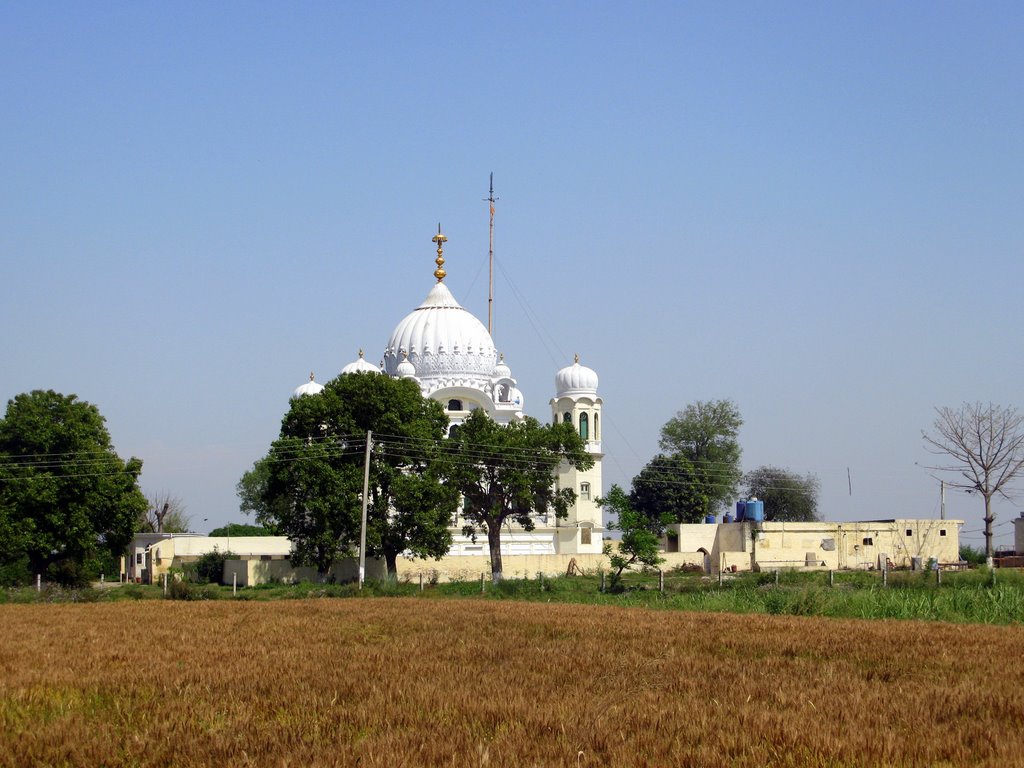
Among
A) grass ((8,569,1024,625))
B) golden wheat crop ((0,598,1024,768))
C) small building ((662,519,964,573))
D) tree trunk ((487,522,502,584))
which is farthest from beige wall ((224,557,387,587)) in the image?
golden wheat crop ((0,598,1024,768))

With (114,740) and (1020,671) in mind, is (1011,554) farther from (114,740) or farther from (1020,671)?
(114,740)

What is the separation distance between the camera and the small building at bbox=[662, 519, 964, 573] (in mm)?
57375

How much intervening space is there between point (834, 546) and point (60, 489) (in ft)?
114

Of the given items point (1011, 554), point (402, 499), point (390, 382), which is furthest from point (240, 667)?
point (1011, 554)

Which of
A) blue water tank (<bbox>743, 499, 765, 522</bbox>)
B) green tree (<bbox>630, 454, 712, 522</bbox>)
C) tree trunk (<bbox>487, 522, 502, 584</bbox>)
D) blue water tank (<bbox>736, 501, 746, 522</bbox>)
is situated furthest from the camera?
green tree (<bbox>630, 454, 712, 522</bbox>)

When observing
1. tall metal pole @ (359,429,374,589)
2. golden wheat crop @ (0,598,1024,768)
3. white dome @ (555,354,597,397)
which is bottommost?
golden wheat crop @ (0,598,1024,768)

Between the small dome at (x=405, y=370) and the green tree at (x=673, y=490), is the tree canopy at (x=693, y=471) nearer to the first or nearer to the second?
the green tree at (x=673, y=490)

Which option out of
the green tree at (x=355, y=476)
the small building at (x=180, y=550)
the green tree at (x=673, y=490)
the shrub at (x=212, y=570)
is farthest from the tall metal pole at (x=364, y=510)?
the green tree at (x=673, y=490)

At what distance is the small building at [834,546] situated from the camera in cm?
5738

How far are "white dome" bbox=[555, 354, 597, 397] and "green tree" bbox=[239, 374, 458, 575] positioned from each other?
17595 mm

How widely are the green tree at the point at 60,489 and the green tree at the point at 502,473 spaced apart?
44.0ft

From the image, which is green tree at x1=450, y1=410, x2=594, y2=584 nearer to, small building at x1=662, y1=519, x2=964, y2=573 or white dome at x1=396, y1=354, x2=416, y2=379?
small building at x1=662, y1=519, x2=964, y2=573

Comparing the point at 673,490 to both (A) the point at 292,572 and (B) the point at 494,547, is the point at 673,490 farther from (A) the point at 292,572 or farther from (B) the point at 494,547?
(A) the point at 292,572

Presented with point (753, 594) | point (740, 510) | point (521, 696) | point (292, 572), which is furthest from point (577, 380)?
point (521, 696)
